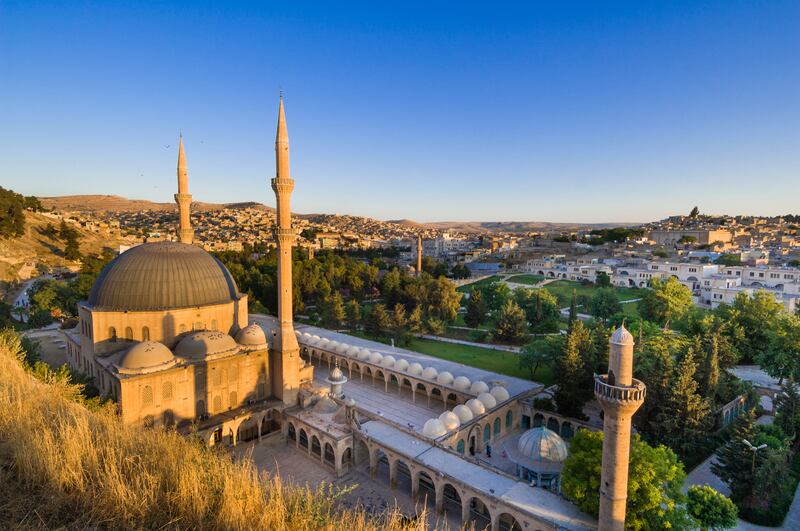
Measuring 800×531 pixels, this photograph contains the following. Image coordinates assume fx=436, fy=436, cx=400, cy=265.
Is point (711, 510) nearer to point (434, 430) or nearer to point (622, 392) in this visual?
point (622, 392)

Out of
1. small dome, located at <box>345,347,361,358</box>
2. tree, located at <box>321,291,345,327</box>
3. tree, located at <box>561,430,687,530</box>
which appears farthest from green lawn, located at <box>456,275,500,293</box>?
tree, located at <box>561,430,687,530</box>

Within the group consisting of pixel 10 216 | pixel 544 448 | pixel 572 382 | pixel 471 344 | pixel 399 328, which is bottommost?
pixel 471 344

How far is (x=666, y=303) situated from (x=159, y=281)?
36.2 meters

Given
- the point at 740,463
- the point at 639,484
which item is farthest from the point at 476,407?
the point at 740,463

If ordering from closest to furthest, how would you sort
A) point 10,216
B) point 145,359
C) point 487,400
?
point 145,359 → point 487,400 → point 10,216

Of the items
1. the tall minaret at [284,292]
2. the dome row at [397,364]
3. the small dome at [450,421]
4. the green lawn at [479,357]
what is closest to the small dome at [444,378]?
the dome row at [397,364]

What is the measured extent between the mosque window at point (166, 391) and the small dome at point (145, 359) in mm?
780

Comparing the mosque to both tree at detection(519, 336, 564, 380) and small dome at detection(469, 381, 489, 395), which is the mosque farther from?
tree at detection(519, 336, 564, 380)

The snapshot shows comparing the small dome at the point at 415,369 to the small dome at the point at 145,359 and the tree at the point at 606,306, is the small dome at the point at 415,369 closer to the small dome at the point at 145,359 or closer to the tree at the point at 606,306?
the small dome at the point at 145,359

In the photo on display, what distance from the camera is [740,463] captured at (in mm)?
14961

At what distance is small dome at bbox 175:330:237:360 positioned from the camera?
20.0 m

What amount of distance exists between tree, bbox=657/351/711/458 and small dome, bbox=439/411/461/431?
8293 millimetres

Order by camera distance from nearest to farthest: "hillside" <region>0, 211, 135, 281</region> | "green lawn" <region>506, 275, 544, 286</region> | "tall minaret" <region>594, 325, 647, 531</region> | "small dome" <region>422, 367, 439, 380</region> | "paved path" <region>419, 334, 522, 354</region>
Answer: "tall minaret" <region>594, 325, 647, 531</region> < "small dome" <region>422, 367, 439, 380</region> < "paved path" <region>419, 334, 522, 354</region> < "hillside" <region>0, 211, 135, 281</region> < "green lawn" <region>506, 275, 544, 286</region>

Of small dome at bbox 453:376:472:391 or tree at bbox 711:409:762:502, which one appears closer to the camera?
tree at bbox 711:409:762:502
